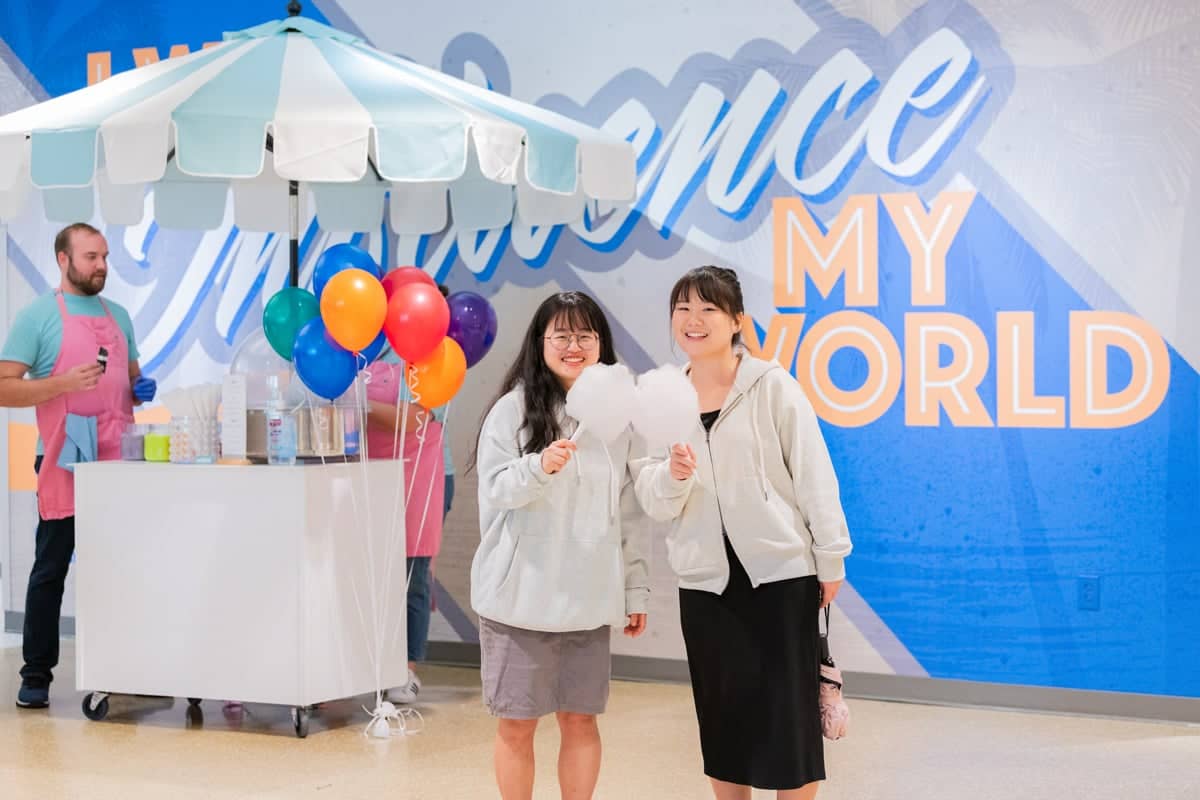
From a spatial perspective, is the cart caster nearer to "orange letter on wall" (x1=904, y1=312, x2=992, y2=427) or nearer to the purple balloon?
the purple balloon

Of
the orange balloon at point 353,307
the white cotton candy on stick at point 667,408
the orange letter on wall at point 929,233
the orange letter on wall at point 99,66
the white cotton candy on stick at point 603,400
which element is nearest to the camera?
the white cotton candy on stick at point 667,408

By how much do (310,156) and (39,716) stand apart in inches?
92.3

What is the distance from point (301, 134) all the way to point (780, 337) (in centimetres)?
215

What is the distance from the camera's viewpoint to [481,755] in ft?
14.6

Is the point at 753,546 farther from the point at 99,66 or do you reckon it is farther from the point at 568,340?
the point at 99,66

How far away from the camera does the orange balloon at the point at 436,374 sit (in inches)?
178

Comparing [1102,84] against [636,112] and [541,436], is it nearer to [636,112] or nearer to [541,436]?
[636,112]

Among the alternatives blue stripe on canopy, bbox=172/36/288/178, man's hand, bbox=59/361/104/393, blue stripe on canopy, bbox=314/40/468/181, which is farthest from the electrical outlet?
man's hand, bbox=59/361/104/393

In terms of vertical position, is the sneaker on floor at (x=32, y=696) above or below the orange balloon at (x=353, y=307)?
below

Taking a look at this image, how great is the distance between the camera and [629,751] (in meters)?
4.52

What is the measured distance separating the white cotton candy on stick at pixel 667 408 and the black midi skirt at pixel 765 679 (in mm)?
317

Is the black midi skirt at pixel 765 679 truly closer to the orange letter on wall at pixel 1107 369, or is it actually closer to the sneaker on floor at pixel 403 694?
the sneaker on floor at pixel 403 694

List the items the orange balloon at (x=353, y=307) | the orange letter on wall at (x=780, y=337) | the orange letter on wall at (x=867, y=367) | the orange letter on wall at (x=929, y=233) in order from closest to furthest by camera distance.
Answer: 1. the orange balloon at (x=353, y=307)
2. the orange letter on wall at (x=929, y=233)
3. the orange letter on wall at (x=867, y=367)
4. the orange letter on wall at (x=780, y=337)

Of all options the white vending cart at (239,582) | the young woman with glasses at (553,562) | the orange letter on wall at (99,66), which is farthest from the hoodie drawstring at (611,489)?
the orange letter on wall at (99,66)
